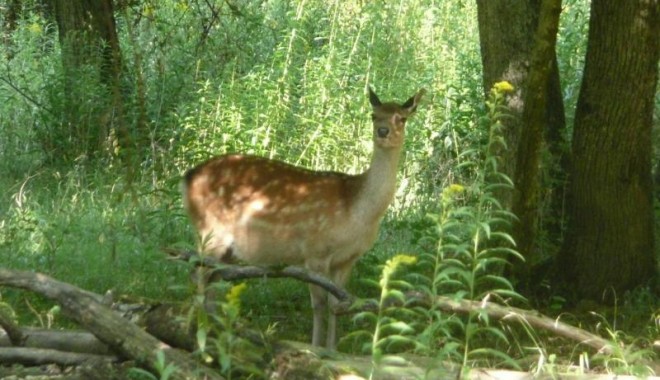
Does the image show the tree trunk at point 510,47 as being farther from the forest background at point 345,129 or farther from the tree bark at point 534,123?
the tree bark at point 534,123

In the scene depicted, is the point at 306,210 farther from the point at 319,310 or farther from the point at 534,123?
the point at 534,123

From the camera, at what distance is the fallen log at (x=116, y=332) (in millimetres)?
5570

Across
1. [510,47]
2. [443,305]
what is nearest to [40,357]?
[443,305]

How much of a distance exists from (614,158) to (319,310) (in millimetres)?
2124

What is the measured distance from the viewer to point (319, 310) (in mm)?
8211

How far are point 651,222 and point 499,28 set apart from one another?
1628mm

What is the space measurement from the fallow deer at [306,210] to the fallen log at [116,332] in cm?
227

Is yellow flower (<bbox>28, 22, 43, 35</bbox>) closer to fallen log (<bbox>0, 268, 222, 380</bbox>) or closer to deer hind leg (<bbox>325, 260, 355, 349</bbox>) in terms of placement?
deer hind leg (<bbox>325, 260, 355, 349</bbox>)

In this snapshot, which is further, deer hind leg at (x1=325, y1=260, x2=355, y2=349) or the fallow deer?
the fallow deer

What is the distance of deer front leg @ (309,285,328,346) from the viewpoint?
811 cm

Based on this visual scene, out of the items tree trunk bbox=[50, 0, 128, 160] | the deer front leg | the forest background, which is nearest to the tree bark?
the forest background

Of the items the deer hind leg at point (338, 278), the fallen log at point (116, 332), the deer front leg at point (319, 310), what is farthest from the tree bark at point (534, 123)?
the fallen log at point (116, 332)

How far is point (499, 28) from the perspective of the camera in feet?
29.8

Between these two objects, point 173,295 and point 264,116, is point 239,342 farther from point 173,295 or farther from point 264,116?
point 264,116
